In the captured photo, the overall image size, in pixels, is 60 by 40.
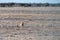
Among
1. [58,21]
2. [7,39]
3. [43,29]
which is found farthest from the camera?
[58,21]

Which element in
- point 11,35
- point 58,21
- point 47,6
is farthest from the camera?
point 47,6

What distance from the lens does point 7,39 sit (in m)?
2.34

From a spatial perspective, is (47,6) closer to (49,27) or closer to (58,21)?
(58,21)

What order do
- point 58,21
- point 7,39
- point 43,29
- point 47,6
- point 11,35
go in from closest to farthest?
point 7,39
point 11,35
point 43,29
point 58,21
point 47,6

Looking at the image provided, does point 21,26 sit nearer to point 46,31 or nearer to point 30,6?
point 46,31

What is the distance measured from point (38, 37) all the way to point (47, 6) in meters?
2.89

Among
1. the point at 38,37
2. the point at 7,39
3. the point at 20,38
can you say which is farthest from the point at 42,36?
the point at 7,39

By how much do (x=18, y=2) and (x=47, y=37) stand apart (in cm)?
300

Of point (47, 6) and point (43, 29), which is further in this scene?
point (47, 6)

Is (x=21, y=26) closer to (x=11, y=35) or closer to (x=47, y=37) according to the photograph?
(x=11, y=35)

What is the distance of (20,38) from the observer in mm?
2383

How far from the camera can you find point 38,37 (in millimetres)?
2436

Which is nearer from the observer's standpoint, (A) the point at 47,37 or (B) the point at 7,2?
(A) the point at 47,37

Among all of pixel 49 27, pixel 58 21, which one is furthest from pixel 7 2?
pixel 49 27
